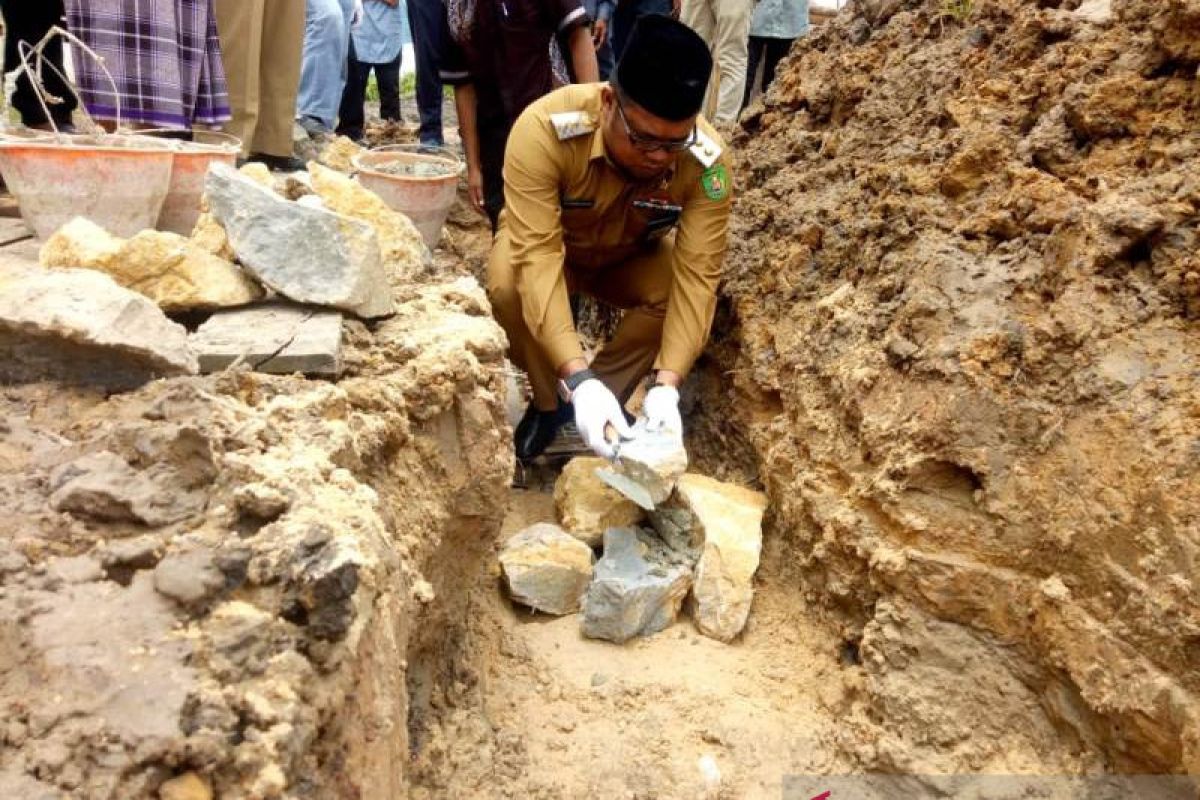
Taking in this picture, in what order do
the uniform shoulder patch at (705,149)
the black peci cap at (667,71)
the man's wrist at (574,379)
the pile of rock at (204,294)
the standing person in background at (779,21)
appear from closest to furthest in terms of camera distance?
the pile of rock at (204,294), the black peci cap at (667,71), the man's wrist at (574,379), the uniform shoulder patch at (705,149), the standing person in background at (779,21)

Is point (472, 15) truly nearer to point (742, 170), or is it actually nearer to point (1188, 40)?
point (742, 170)

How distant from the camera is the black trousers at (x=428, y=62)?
4246mm

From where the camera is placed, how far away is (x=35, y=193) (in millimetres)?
2088

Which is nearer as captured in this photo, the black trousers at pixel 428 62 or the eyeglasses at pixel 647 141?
the eyeglasses at pixel 647 141

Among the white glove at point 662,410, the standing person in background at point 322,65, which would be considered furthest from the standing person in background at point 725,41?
the white glove at point 662,410

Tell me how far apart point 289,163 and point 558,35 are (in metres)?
1.27

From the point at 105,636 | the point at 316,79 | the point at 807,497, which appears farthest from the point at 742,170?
the point at 105,636

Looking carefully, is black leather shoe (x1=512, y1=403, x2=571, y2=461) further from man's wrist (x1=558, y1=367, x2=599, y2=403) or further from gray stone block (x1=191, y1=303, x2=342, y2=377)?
gray stone block (x1=191, y1=303, x2=342, y2=377)

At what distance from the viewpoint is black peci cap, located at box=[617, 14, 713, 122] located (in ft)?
7.80

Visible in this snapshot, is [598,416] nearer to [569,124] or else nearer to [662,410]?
[662,410]

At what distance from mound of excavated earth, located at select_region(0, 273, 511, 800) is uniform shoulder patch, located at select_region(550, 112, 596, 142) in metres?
1.25

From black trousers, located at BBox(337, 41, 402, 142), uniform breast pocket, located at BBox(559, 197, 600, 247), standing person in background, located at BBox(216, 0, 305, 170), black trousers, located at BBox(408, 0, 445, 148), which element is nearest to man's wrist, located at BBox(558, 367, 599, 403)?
uniform breast pocket, located at BBox(559, 197, 600, 247)

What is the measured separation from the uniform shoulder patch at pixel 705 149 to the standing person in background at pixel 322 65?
262 cm

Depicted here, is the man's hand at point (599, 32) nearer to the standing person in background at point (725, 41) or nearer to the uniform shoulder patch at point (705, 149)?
the standing person in background at point (725, 41)
